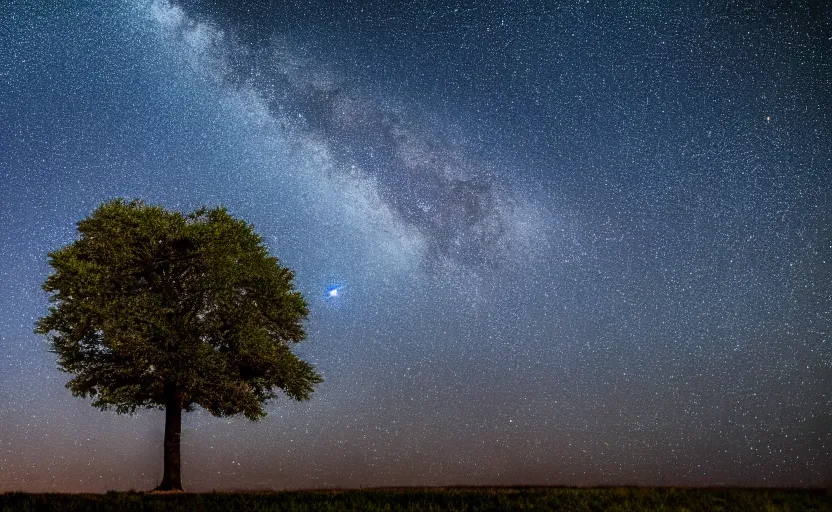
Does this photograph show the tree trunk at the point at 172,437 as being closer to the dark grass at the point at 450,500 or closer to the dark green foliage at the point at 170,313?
the dark green foliage at the point at 170,313

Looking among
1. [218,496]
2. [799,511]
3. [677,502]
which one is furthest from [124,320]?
[799,511]

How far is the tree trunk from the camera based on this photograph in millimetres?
30188

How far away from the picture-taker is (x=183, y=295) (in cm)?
3266

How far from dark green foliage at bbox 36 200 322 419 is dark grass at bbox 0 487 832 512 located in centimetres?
969

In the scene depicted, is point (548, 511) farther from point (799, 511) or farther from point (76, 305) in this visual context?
point (76, 305)

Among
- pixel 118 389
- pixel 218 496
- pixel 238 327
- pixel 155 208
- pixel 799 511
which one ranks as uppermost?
pixel 155 208

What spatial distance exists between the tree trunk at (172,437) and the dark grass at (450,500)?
8.48 m

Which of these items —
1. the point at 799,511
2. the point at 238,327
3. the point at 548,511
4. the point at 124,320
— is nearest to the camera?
the point at 548,511

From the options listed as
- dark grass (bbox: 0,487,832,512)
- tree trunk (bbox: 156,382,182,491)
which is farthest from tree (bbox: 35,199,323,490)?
dark grass (bbox: 0,487,832,512)

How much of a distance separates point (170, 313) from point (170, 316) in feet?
0.47

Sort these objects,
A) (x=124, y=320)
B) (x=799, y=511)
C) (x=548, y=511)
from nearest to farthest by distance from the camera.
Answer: (x=548, y=511)
(x=799, y=511)
(x=124, y=320)

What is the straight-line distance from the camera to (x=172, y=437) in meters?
31.5

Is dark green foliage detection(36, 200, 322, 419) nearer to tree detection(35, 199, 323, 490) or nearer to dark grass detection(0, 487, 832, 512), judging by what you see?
tree detection(35, 199, 323, 490)

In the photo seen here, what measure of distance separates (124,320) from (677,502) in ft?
78.0
